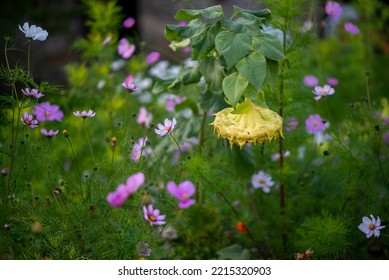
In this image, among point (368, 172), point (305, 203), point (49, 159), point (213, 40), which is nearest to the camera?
point (213, 40)

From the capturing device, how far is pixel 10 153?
1.20m

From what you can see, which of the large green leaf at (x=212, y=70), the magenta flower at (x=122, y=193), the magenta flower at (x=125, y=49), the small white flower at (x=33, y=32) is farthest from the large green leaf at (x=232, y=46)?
the magenta flower at (x=125, y=49)

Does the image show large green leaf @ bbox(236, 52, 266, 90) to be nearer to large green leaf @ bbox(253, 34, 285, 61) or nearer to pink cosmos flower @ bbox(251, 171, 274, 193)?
large green leaf @ bbox(253, 34, 285, 61)

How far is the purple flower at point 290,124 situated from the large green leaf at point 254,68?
44 cm

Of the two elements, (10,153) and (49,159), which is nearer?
(10,153)

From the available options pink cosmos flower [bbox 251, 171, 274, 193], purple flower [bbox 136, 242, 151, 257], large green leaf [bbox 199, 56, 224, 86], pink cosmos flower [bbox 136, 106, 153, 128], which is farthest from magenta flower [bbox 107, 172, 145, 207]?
pink cosmos flower [bbox 136, 106, 153, 128]

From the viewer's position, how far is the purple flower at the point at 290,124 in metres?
1.46

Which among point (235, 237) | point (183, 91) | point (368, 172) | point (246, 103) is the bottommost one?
point (235, 237)

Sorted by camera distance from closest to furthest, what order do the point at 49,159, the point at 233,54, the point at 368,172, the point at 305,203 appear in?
the point at 233,54 → the point at 49,159 → the point at 368,172 → the point at 305,203

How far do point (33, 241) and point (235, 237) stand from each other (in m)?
0.60

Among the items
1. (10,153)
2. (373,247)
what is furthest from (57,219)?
(373,247)

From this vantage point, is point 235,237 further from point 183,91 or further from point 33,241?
point 33,241

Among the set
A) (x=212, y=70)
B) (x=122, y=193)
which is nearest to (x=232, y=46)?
(x=212, y=70)
